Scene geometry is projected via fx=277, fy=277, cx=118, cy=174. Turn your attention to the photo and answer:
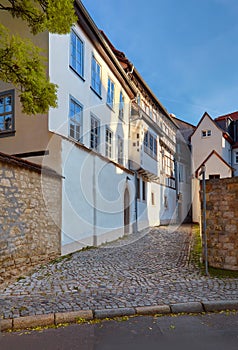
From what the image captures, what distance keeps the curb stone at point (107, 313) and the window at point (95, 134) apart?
8557 mm

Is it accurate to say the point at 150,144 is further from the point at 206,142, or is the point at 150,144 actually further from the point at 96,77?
the point at 206,142

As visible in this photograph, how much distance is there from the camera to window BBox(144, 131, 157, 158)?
19017 mm

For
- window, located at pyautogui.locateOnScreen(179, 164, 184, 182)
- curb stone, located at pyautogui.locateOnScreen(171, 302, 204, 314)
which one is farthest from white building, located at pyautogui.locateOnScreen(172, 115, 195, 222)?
curb stone, located at pyautogui.locateOnScreen(171, 302, 204, 314)

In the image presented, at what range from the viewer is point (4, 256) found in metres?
6.62

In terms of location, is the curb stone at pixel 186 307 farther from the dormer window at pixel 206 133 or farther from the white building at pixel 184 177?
the dormer window at pixel 206 133

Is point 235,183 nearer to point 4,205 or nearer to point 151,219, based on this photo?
point 4,205

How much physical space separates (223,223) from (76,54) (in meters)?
8.42

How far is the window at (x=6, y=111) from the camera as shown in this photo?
33.8 feet

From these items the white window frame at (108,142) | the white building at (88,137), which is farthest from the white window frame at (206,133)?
the white window frame at (108,142)

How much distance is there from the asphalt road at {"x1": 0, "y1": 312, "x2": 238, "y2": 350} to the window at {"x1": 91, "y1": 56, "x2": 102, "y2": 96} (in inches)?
412

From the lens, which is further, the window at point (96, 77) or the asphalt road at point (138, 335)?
A: the window at point (96, 77)

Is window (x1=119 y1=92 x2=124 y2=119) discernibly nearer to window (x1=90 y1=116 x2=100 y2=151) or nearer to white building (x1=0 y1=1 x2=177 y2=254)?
white building (x1=0 y1=1 x2=177 y2=254)

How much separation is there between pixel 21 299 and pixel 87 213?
614cm

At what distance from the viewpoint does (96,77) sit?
12992mm
